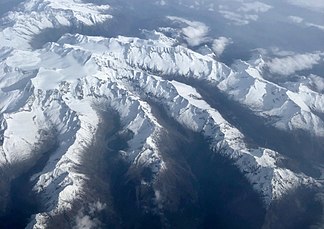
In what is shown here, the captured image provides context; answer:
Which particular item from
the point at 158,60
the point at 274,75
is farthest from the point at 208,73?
the point at 274,75

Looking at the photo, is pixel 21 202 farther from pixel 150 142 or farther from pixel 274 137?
pixel 274 137

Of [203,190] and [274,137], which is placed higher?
[203,190]

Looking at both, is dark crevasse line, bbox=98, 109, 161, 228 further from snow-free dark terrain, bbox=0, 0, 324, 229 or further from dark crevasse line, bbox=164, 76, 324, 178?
dark crevasse line, bbox=164, 76, 324, 178

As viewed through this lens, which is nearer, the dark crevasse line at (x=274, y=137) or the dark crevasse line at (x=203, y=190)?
the dark crevasse line at (x=203, y=190)

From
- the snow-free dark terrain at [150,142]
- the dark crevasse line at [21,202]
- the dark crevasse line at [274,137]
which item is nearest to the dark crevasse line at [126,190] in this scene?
the snow-free dark terrain at [150,142]

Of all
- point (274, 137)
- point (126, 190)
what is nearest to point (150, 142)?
point (126, 190)

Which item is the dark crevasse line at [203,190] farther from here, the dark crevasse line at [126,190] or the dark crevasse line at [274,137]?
the dark crevasse line at [274,137]
